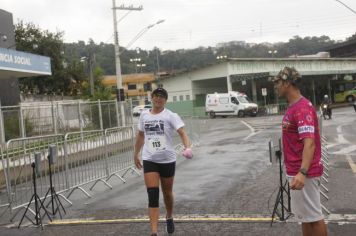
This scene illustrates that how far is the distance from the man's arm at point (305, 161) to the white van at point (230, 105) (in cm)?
4300

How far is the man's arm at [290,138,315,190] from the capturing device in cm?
450

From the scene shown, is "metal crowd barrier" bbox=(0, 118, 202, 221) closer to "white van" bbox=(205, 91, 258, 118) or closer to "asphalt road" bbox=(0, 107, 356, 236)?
"asphalt road" bbox=(0, 107, 356, 236)

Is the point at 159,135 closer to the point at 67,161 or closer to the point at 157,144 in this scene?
the point at 157,144

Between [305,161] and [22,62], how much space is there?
18138 millimetres

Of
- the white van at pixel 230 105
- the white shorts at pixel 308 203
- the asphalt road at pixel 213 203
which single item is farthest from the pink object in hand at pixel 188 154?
the white van at pixel 230 105

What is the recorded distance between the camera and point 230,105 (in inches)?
1909

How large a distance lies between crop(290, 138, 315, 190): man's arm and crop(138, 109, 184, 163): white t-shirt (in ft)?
7.97

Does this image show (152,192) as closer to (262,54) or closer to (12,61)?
(12,61)

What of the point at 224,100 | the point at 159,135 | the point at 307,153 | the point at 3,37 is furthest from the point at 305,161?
the point at 224,100

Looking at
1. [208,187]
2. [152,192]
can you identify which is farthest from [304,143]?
[208,187]

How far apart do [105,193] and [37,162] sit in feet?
8.82

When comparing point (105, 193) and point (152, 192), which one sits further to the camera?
point (105, 193)

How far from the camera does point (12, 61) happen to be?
2005 cm

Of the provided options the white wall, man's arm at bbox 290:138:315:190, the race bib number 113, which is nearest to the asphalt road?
the race bib number 113
